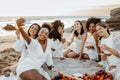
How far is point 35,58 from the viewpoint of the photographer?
4359 millimetres

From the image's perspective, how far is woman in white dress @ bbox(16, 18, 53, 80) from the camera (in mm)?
4117

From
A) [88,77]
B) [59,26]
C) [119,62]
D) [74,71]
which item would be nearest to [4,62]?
[59,26]

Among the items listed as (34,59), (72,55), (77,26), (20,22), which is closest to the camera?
(20,22)

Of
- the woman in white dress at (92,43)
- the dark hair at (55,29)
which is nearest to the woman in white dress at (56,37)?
the dark hair at (55,29)

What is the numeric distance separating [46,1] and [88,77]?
1056 inches

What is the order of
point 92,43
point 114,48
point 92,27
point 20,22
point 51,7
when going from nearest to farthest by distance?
point 20,22
point 114,48
point 92,27
point 92,43
point 51,7

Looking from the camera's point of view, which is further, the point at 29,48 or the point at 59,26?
the point at 59,26

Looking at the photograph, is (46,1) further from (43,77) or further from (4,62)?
(43,77)

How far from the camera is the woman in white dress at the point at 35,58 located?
4.12 metres

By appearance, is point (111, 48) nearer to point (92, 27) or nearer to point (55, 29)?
point (92, 27)

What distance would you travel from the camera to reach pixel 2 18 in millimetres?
24000

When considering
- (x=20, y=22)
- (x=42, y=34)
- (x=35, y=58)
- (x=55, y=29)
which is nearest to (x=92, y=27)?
(x=55, y=29)

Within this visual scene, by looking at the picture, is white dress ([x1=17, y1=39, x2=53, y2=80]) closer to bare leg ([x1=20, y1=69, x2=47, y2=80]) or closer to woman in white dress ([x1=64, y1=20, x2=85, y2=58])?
bare leg ([x1=20, y1=69, x2=47, y2=80])

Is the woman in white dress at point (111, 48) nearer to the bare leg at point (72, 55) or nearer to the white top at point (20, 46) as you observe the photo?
the white top at point (20, 46)
